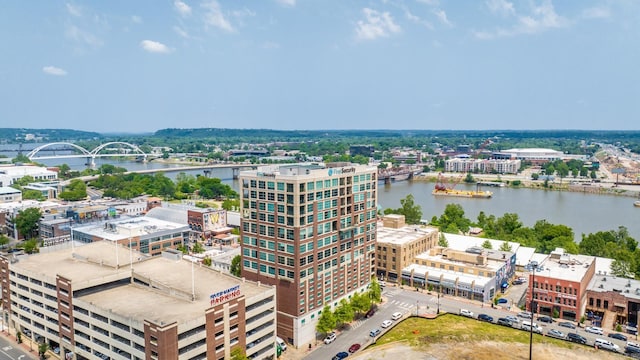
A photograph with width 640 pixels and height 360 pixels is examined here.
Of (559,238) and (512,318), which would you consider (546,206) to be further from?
(512,318)

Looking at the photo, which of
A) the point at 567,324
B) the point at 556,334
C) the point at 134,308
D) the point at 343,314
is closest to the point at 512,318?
the point at 556,334

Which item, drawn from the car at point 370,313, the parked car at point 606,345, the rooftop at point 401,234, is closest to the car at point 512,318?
the parked car at point 606,345

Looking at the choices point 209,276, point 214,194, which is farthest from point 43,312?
point 214,194

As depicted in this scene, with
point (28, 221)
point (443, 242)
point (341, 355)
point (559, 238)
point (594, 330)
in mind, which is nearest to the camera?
point (341, 355)

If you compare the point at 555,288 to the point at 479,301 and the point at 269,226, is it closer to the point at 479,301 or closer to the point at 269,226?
the point at 479,301

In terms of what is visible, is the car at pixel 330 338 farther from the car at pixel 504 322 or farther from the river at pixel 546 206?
the river at pixel 546 206

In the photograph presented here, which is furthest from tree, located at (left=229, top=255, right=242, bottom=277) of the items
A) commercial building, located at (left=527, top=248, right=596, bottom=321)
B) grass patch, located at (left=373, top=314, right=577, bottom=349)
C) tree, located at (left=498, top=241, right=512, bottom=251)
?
tree, located at (left=498, top=241, right=512, bottom=251)
